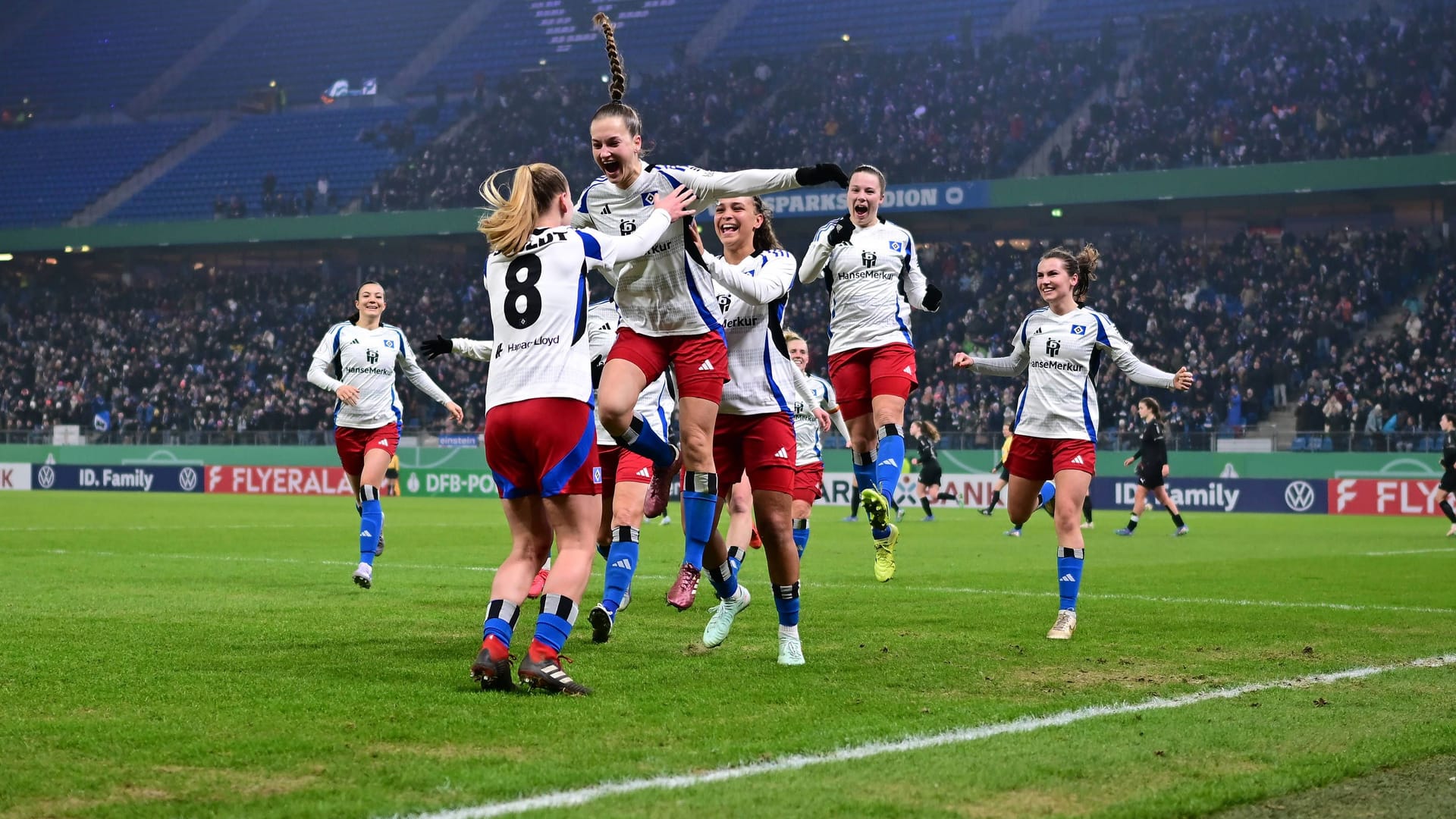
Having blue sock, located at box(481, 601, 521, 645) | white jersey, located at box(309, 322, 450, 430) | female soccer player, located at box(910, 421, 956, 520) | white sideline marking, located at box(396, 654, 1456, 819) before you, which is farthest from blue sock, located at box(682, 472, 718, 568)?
female soccer player, located at box(910, 421, 956, 520)

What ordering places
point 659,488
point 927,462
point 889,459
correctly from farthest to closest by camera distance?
point 927,462 < point 659,488 < point 889,459

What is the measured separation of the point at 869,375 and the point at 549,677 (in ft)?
18.5

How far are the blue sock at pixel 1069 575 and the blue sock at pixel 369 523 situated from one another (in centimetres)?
565

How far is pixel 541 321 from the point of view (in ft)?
20.4

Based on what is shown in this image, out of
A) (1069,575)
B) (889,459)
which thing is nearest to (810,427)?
(889,459)

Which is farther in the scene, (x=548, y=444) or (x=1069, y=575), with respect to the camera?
(x=1069, y=575)

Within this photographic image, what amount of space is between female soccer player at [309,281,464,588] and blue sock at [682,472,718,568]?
5787 millimetres

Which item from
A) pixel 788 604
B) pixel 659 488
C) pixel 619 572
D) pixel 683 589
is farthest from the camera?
pixel 659 488

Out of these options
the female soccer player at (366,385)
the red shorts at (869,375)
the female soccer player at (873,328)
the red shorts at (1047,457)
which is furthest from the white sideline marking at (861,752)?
the female soccer player at (366,385)

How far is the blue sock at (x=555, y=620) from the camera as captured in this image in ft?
20.2

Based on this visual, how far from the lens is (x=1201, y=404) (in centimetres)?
3522

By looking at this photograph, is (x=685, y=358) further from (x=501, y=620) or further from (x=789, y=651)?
(x=501, y=620)

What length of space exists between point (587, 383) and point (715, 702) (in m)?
1.45

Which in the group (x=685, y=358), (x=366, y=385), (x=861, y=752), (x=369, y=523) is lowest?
(x=861, y=752)
